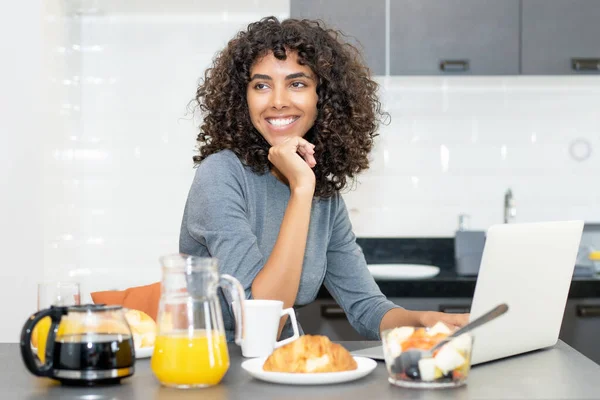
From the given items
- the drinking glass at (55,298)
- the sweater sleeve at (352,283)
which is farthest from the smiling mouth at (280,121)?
the drinking glass at (55,298)

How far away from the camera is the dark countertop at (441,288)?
3.07 metres

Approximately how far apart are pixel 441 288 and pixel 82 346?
1.99 meters

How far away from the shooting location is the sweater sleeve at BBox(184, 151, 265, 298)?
1.76 metres

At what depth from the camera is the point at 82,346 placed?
4.10ft

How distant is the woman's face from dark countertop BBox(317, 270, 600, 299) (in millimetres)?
1089

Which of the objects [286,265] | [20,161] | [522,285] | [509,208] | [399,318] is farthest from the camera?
[509,208]

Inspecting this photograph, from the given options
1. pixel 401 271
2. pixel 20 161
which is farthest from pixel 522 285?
pixel 20 161

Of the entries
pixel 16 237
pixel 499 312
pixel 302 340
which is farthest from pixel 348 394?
pixel 16 237

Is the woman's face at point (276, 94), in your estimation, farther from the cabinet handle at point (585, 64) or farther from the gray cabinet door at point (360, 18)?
the cabinet handle at point (585, 64)

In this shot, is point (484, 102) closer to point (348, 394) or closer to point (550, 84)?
point (550, 84)

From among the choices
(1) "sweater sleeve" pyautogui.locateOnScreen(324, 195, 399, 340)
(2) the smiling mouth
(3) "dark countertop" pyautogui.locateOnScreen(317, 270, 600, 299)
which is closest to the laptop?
(1) "sweater sleeve" pyautogui.locateOnScreen(324, 195, 399, 340)

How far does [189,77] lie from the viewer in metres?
3.60

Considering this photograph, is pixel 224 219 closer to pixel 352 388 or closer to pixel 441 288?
pixel 352 388

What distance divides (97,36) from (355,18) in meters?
1.06
